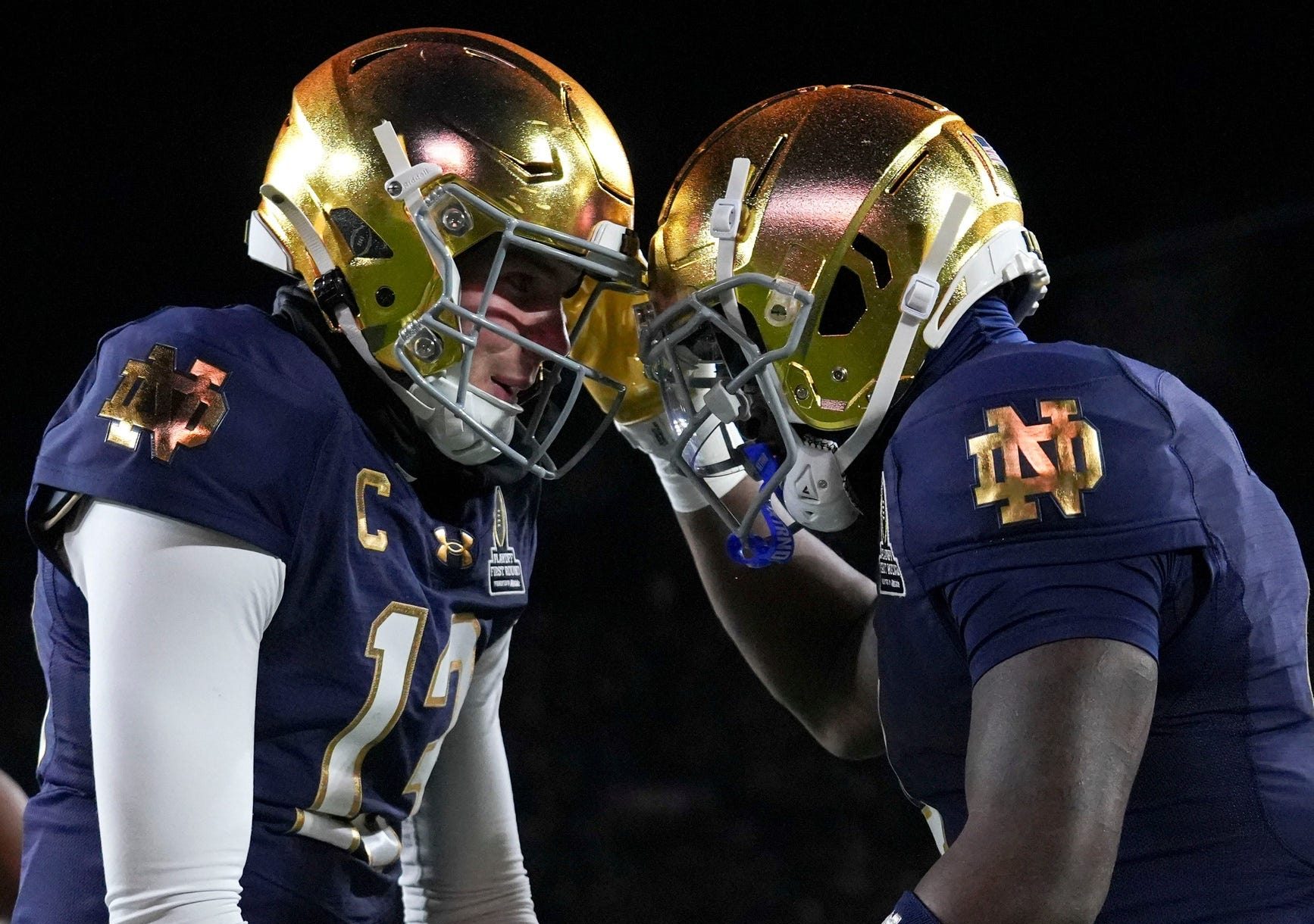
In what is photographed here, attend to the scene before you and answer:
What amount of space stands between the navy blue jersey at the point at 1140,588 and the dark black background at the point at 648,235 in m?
1.02

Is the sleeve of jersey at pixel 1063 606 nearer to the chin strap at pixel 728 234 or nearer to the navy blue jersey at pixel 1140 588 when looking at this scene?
the navy blue jersey at pixel 1140 588

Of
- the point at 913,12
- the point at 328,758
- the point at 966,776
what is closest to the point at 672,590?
the point at 913,12

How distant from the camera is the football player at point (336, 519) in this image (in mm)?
990

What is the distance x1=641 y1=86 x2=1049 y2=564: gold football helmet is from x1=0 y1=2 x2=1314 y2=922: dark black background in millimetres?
836

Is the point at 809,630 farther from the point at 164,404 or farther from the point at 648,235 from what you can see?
the point at 648,235

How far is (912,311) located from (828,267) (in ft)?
0.26

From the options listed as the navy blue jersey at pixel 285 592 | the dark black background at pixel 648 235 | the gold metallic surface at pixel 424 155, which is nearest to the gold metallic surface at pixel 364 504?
the navy blue jersey at pixel 285 592

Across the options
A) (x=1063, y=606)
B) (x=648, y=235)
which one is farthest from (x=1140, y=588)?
(x=648, y=235)

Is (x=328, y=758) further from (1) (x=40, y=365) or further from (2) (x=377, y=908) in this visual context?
(1) (x=40, y=365)

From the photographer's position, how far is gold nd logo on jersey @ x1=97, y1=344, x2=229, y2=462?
3.40 feet

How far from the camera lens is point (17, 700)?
2262 millimetres

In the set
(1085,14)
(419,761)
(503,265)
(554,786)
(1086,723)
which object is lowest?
(554,786)

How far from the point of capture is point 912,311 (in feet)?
3.58

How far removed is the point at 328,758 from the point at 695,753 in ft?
3.50
